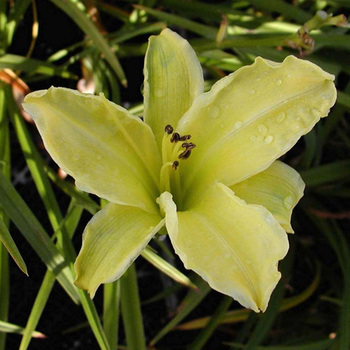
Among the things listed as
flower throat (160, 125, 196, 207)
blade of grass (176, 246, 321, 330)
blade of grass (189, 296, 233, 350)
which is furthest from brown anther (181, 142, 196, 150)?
blade of grass (176, 246, 321, 330)

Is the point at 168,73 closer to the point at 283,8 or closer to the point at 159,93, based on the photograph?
the point at 159,93

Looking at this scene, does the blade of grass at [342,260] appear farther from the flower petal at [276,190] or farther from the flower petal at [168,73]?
the flower petal at [168,73]

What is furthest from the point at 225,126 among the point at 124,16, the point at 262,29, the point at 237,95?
the point at 124,16

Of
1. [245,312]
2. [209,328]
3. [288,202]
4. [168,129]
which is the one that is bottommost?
[245,312]

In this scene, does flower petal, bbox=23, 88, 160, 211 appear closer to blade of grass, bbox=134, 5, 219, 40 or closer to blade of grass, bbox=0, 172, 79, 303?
blade of grass, bbox=0, 172, 79, 303

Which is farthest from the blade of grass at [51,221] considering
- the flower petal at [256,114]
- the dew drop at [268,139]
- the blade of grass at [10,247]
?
the dew drop at [268,139]

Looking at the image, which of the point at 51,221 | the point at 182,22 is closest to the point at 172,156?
the point at 51,221
